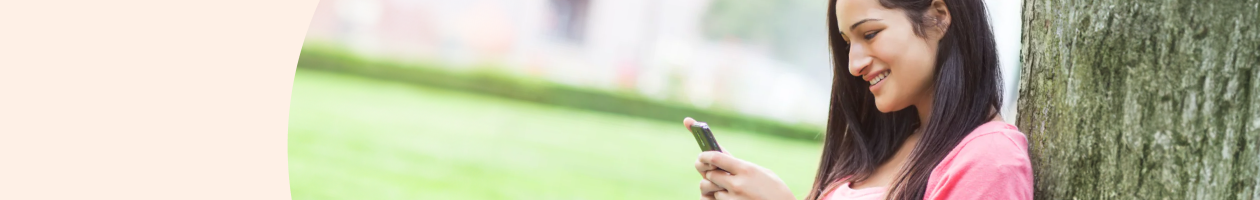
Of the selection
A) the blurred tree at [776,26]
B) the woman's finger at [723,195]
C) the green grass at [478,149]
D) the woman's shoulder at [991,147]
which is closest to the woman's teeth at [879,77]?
the woman's shoulder at [991,147]

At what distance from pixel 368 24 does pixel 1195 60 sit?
841 centimetres

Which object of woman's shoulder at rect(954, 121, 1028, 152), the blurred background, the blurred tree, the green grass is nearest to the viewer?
woman's shoulder at rect(954, 121, 1028, 152)

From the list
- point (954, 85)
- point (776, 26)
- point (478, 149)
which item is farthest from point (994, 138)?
point (776, 26)

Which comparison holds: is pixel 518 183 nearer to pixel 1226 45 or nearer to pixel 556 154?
pixel 556 154

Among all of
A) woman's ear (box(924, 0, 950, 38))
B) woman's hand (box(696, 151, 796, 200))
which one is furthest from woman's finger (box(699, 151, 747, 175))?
woman's ear (box(924, 0, 950, 38))

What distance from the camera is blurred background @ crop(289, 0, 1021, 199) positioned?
324 inches

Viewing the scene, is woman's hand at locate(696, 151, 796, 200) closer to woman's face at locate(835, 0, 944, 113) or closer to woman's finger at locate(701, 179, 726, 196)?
woman's finger at locate(701, 179, 726, 196)

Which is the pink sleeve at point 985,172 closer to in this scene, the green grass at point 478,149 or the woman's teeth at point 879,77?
the woman's teeth at point 879,77

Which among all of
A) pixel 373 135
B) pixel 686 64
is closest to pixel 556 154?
pixel 373 135

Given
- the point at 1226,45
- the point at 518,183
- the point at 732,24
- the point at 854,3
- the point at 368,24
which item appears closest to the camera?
the point at 1226,45

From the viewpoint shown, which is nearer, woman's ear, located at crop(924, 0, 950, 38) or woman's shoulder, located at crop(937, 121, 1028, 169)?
woman's shoulder, located at crop(937, 121, 1028, 169)

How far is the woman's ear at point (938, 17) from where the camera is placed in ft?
4.61

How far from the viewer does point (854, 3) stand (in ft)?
4.69

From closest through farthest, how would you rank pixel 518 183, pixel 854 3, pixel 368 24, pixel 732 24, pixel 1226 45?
pixel 1226 45
pixel 854 3
pixel 518 183
pixel 368 24
pixel 732 24
